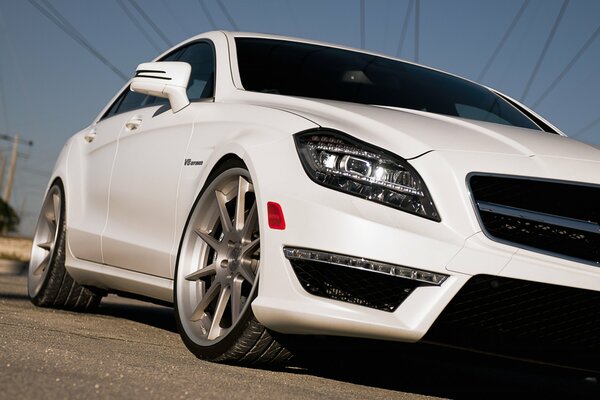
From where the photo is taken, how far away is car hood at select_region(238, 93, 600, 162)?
4.13m

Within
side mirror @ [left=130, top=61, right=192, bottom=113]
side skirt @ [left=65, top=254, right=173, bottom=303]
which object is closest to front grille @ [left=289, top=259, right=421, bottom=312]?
side skirt @ [left=65, top=254, right=173, bottom=303]

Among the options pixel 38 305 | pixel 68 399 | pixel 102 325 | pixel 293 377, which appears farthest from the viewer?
pixel 38 305

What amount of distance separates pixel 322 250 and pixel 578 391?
87.0 inches

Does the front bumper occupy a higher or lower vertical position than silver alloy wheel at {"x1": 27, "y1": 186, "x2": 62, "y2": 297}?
higher

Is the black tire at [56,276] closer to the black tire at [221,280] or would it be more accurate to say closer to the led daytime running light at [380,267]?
the black tire at [221,280]

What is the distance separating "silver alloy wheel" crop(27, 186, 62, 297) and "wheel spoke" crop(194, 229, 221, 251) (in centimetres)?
232

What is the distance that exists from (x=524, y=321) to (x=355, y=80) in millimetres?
1936

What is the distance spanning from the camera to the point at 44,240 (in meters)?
7.21

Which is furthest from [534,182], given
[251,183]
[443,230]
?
[251,183]

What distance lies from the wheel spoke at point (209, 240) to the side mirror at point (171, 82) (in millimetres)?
877

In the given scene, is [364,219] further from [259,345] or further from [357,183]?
[259,345]

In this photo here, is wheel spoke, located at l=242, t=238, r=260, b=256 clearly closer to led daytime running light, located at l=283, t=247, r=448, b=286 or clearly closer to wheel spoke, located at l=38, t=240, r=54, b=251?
led daytime running light, located at l=283, t=247, r=448, b=286

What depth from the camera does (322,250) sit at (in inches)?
157

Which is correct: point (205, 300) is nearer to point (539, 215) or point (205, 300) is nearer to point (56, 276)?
point (539, 215)
